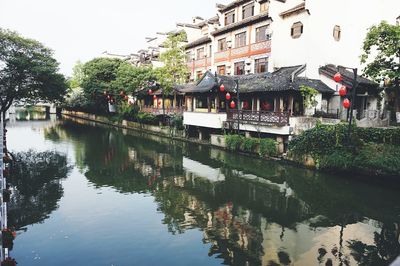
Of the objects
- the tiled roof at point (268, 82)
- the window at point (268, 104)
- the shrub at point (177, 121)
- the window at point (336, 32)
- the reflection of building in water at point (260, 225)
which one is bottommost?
the reflection of building in water at point (260, 225)

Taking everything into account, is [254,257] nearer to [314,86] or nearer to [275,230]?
[275,230]

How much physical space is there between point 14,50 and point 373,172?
37753mm

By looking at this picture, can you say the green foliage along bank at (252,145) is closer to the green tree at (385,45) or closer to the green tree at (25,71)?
the green tree at (385,45)

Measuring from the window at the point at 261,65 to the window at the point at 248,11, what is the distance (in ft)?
17.2

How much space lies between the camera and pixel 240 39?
32562mm

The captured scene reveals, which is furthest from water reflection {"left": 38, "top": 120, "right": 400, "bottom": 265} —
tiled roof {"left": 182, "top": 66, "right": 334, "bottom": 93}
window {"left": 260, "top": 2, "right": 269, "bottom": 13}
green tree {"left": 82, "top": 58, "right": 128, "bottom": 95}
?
green tree {"left": 82, "top": 58, "right": 128, "bottom": 95}

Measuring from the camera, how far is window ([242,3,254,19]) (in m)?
31.4

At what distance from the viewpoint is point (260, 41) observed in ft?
98.1

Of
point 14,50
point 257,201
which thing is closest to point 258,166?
point 257,201

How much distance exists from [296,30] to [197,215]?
2112 cm

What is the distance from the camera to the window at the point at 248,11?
3139 centimetres

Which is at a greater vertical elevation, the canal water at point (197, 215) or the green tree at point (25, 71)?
the green tree at point (25, 71)

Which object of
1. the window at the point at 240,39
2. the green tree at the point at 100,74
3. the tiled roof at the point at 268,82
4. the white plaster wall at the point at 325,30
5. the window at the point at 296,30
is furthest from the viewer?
the green tree at the point at 100,74

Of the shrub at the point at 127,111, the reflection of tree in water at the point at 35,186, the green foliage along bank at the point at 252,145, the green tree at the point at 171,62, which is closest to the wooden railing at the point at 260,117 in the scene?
the green foliage along bank at the point at 252,145
